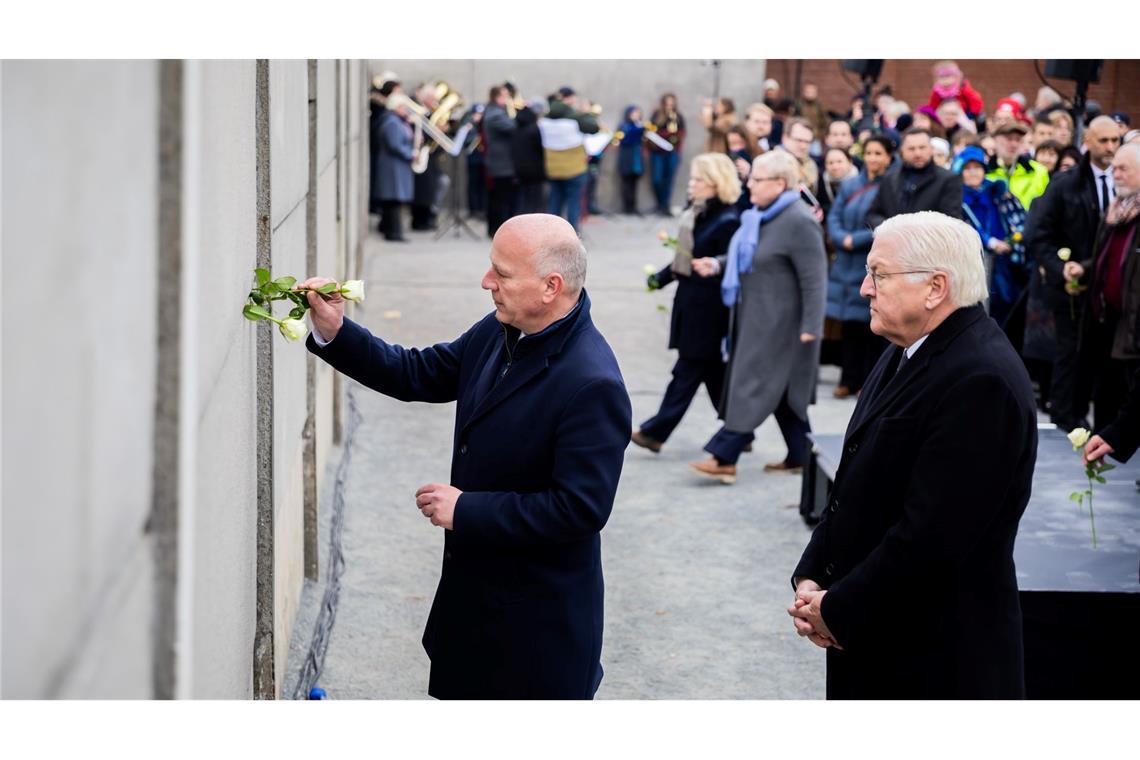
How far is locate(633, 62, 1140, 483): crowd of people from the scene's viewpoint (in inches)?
332

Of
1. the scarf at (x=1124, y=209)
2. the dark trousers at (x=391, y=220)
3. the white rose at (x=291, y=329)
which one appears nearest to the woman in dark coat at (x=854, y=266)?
the scarf at (x=1124, y=209)

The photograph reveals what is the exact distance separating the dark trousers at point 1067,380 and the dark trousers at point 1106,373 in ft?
0.75

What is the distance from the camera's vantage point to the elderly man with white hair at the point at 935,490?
3.44 m

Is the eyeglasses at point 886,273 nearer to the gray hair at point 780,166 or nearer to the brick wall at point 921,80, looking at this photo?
the gray hair at point 780,166

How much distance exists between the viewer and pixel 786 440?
9039 mm

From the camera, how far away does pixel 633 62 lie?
2441 cm

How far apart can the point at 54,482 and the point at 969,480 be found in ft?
7.85

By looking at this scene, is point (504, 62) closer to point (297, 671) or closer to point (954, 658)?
point (297, 671)

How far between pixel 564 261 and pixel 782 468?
5.69 m

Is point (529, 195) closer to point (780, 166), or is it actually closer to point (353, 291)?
point (780, 166)

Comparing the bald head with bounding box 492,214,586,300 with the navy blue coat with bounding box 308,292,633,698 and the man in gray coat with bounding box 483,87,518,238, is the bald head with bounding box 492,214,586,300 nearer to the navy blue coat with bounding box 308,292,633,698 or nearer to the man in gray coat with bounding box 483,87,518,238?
the navy blue coat with bounding box 308,292,633,698

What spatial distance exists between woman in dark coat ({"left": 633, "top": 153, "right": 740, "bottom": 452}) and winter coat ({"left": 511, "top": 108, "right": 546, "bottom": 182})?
10240mm

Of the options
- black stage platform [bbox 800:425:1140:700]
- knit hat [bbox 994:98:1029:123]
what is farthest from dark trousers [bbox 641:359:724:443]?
knit hat [bbox 994:98:1029:123]
